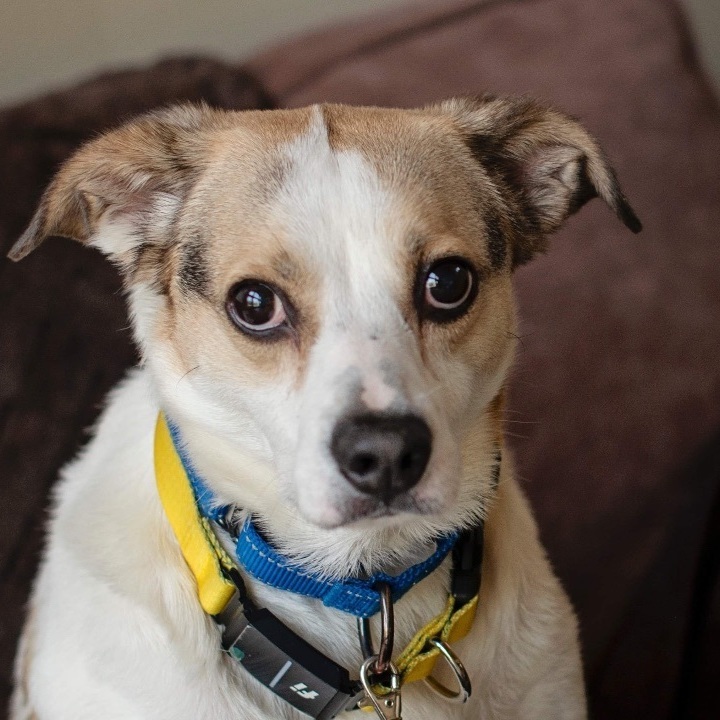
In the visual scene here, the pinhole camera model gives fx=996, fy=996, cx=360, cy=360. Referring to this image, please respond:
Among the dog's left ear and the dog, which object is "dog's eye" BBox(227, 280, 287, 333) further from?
the dog's left ear

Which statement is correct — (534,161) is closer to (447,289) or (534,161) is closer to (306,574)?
(447,289)

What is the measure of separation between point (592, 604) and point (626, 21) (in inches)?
58.2

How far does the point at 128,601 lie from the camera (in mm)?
1331

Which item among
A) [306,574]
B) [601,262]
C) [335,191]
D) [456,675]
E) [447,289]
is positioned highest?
[335,191]

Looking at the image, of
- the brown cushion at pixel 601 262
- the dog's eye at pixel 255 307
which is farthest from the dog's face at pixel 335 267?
the brown cushion at pixel 601 262

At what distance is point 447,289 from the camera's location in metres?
1.29

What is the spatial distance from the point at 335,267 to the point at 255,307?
0.40ft

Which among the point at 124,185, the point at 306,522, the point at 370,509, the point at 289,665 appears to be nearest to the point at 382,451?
the point at 370,509

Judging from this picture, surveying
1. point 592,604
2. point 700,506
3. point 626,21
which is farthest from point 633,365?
point 626,21

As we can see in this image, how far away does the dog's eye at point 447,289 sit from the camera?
1286 millimetres

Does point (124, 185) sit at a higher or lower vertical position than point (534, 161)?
lower

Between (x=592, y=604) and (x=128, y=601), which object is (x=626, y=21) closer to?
(x=592, y=604)

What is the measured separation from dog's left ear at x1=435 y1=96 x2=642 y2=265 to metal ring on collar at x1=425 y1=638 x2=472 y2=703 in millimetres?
553

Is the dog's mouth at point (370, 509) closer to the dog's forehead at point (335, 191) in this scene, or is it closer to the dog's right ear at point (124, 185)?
the dog's forehead at point (335, 191)
